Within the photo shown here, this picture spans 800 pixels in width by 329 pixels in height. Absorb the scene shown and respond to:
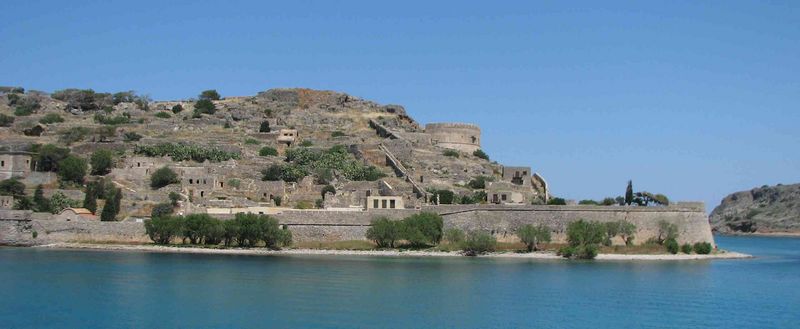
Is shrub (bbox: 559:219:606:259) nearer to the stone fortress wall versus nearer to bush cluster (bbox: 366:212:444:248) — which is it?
the stone fortress wall

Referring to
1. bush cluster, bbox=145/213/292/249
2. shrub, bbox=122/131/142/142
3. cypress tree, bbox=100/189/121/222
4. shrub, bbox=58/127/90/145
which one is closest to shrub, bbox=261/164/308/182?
bush cluster, bbox=145/213/292/249

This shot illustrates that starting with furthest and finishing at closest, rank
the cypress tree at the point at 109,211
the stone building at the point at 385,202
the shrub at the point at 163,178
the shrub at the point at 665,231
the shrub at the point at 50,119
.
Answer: the shrub at the point at 50,119 < the shrub at the point at 163,178 < the stone building at the point at 385,202 < the cypress tree at the point at 109,211 < the shrub at the point at 665,231

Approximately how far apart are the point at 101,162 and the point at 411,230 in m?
21.7

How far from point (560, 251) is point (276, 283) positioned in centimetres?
2012

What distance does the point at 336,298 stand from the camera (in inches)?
1481

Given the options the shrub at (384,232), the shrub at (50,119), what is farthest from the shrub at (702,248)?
the shrub at (50,119)

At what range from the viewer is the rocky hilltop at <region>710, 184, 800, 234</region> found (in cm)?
14712

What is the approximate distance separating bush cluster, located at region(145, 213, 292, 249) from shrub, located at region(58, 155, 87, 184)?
9.01 m

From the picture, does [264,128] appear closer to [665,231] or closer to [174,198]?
[174,198]

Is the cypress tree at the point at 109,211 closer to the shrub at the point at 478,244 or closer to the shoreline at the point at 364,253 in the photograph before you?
the shoreline at the point at 364,253

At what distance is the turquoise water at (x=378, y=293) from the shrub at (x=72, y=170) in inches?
449

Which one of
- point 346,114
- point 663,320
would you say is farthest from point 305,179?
point 663,320

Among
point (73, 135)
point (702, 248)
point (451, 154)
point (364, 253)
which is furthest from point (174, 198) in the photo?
point (702, 248)

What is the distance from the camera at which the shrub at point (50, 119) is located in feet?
262
